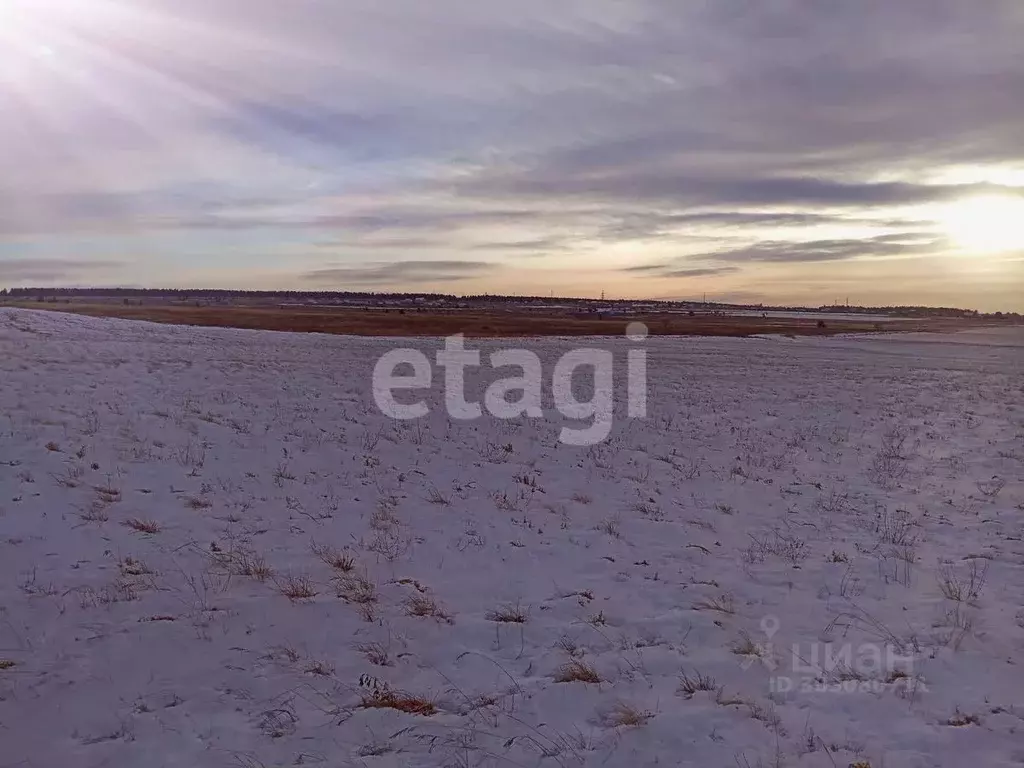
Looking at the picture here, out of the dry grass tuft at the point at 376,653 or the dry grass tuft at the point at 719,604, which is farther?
the dry grass tuft at the point at 719,604

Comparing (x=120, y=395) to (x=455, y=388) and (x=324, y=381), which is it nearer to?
(x=324, y=381)

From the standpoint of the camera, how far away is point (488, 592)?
23.4ft

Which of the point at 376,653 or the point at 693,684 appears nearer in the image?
the point at 693,684

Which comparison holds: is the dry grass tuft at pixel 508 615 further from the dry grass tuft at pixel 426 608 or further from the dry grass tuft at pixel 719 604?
the dry grass tuft at pixel 719 604

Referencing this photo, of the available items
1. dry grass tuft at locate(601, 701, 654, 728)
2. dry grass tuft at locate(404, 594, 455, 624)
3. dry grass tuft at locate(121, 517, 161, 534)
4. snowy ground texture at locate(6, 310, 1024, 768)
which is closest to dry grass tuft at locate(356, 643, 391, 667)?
snowy ground texture at locate(6, 310, 1024, 768)

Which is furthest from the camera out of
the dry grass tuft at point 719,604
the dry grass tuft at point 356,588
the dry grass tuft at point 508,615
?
the dry grass tuft at point 356,588

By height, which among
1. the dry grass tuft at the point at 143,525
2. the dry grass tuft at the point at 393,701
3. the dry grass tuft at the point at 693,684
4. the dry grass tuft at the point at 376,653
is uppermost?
Result: the dry grass tuft at the point at 143,525

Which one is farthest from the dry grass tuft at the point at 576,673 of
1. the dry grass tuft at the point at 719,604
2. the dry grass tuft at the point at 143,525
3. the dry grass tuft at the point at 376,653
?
the dry grass tuft at the point at 143,525

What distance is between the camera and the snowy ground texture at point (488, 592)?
481 centimetres

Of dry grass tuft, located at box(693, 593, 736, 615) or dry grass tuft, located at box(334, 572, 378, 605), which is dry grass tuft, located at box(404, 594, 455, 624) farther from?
dry grass tuft, located at box(693, 593, 736, 615)

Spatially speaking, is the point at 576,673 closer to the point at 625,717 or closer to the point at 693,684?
the point at 625,717

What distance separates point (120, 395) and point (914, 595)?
1506 centimetres

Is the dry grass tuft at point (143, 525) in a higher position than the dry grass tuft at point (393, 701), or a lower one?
higher

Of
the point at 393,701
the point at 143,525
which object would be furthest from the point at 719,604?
the point at 143,525
